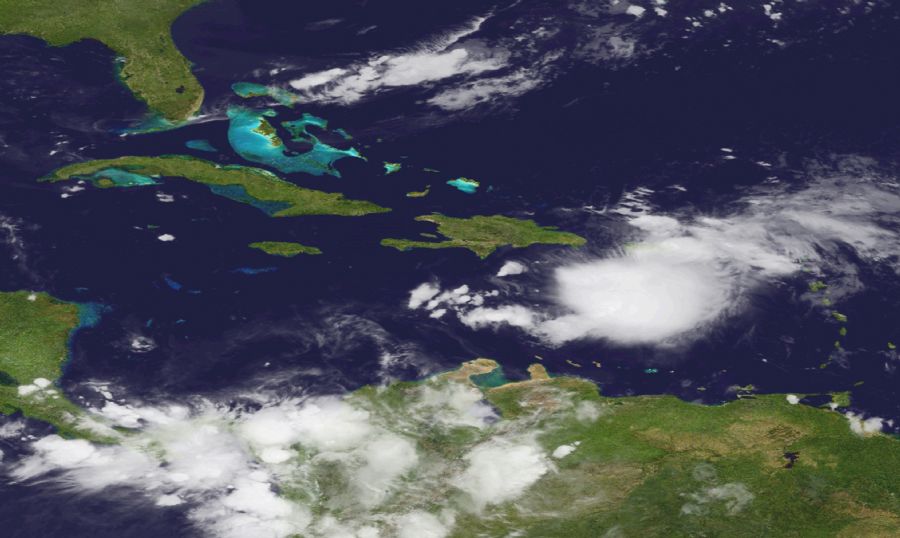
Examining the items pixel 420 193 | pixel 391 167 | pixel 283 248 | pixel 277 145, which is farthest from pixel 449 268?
pixel 277 145

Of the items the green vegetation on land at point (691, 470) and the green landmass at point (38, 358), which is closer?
the green vegetation on land at point (691, 470)

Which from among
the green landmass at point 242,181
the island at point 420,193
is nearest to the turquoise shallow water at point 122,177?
A: the green landmass at point 242,181

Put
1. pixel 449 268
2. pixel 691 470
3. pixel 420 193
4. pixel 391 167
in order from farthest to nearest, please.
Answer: pixel 391 167 → pixel 420 193 → pixel 449 268 → pixel 691 470

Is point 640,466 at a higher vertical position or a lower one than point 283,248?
lower

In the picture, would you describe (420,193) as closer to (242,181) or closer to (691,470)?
(242,181)

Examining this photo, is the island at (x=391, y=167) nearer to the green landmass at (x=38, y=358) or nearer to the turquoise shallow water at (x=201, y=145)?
the turquoise shallow water at (x=201, y=145)

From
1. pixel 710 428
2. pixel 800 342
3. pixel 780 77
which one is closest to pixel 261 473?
pixel 710 428
